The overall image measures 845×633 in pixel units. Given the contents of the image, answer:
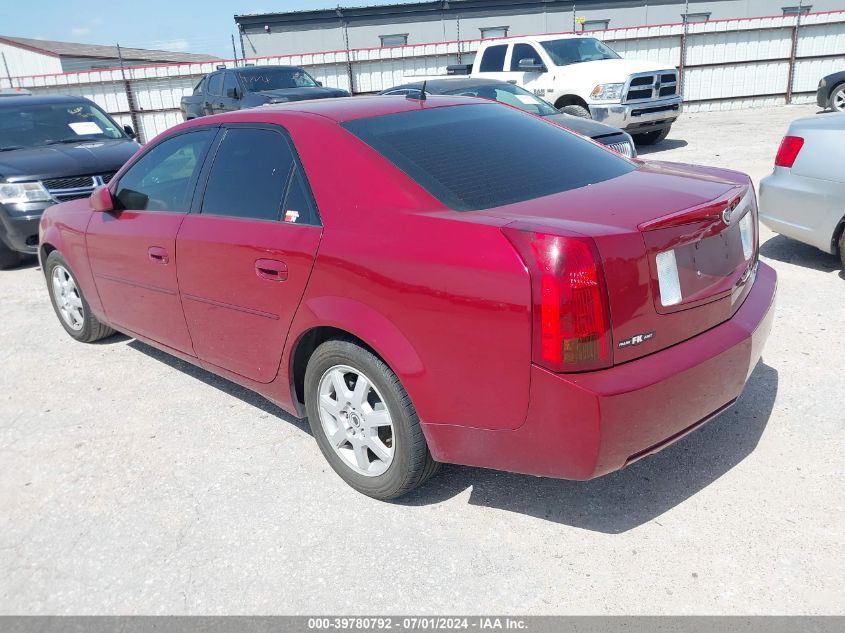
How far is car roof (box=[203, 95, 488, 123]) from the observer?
336 centimetres

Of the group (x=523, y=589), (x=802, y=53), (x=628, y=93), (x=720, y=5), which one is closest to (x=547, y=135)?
(x=523, y=589)

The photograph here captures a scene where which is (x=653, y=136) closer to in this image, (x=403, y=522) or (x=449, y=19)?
(x=403, y=522)

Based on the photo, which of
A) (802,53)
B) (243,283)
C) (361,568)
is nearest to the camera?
(361,568)

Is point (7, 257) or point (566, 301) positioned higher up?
point (566, 301)

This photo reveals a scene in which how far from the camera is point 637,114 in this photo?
468 inches

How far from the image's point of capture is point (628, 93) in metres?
11.8

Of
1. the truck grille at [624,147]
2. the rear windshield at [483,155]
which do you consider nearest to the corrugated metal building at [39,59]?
the truck grille at [624,147]

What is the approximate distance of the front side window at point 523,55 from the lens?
12.7 m

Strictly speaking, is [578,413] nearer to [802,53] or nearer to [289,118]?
[289,118]

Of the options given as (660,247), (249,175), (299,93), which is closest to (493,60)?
(299,93)

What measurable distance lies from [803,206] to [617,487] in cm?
343

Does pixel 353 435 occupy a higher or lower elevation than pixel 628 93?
lower

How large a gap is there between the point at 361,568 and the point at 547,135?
2.24 meters

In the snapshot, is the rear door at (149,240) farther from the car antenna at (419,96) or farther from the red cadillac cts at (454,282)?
the car antenna at (419,96)
